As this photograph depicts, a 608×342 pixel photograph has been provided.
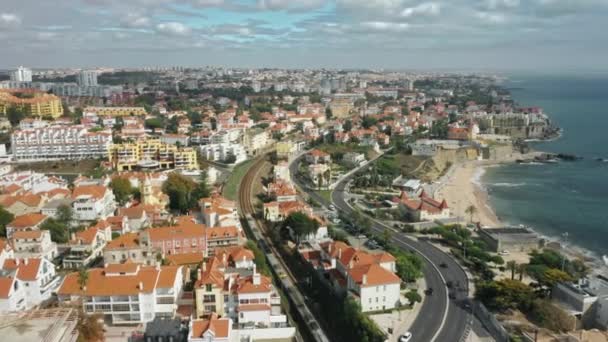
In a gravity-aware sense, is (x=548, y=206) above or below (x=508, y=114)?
below

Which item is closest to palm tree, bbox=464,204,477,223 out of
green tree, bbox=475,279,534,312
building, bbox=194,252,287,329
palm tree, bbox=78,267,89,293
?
green tree, bbox=475,279,534,312

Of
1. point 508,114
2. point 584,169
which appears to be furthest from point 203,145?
point 508,114

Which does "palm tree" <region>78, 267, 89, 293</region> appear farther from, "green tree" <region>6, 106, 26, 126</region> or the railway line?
"green tree" <region>6, 106, 26, 126</region>

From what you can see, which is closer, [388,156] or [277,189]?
[277,189]

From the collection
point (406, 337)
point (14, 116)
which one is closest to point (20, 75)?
point (14, 116)

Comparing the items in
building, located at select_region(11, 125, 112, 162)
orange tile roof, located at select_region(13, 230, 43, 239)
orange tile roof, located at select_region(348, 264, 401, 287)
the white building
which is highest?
building, located at select_region(11, 125, 112, 162)

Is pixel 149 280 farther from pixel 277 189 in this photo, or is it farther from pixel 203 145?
pixel 203 145
